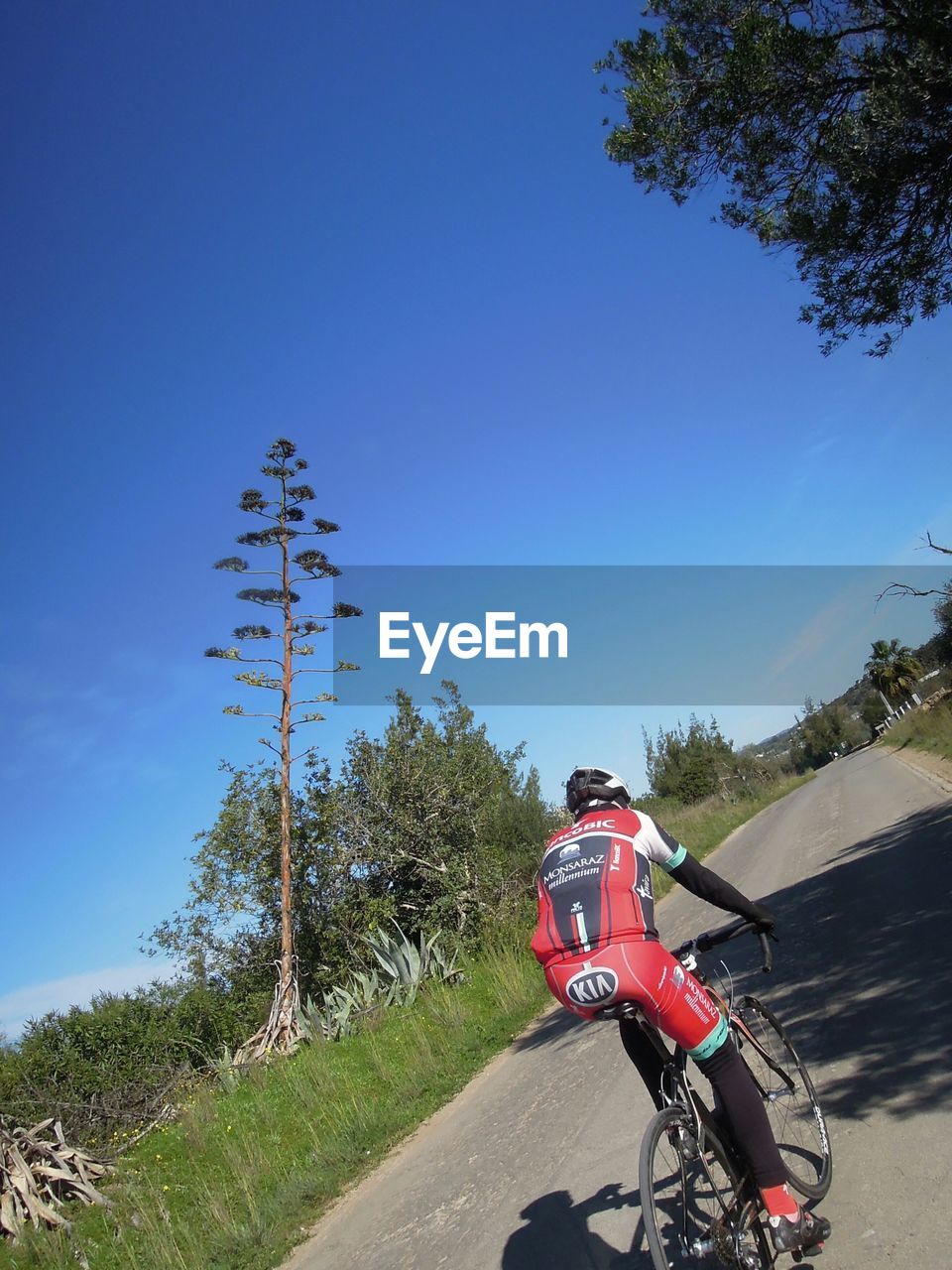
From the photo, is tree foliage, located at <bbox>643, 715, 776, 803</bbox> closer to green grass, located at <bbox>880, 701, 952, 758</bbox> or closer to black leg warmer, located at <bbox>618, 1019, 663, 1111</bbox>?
green grass, located at <bbox>880, 701, 952, 758</bbox>

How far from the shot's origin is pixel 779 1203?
2.87 meters

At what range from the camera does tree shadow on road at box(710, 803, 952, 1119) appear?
4.13 m

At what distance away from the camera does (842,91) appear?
7.82 m

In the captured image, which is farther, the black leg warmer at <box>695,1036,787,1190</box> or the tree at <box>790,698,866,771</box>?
the tree at <box>790,698,866,771</box>

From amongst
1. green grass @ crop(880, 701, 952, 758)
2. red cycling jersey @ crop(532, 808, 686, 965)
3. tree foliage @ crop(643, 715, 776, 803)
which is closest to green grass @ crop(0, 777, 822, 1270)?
red cycling jersey @ crop(532, 808, 686, 965)

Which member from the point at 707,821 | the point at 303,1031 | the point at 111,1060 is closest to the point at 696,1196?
the point at 303,1031

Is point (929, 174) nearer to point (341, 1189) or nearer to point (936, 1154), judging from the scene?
point (936, 1154)

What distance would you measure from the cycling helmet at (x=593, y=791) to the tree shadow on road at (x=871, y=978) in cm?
212

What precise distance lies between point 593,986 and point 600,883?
0.36 m

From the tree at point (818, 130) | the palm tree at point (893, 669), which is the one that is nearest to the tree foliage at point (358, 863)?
the tree at point (818, 130)

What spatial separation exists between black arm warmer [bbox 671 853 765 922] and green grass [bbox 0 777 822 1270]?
13.2ft

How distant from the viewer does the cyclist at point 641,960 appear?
2.86 metres

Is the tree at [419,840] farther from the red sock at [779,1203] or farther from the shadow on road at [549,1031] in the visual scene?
the red sock at [779,1203]

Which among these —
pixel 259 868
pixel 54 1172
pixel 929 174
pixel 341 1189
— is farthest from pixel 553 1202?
pixel 259 868
